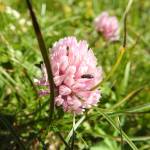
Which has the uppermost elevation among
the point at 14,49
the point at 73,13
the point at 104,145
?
the point at 73,13

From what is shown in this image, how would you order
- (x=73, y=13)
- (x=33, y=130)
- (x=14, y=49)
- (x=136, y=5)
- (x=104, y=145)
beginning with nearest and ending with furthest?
(x=33, y=130) → (x=104, y=145) → (x=14, y=49) → (x=73, y=13) → (x=136, y=5)

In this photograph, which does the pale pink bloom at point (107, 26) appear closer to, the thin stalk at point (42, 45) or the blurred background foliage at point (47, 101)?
the blurred background foliage at point (47, 101)

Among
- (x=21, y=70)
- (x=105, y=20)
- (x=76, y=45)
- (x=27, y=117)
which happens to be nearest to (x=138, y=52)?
(x=105, y=20)

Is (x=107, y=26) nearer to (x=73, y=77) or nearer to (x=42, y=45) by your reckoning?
(x=73, y=77)

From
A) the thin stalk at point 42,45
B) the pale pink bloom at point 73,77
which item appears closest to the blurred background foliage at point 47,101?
the pale pink bloom at point 73,77

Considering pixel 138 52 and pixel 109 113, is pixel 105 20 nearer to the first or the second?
pixel 138 52

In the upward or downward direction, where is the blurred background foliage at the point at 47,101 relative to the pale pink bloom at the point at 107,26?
downward

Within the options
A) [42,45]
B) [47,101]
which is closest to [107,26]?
[47,101]

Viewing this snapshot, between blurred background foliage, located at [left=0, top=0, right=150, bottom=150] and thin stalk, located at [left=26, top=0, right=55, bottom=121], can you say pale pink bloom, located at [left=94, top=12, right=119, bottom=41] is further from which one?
thin stalk, located at [left=26, top=0, right=55, bottom=121]
